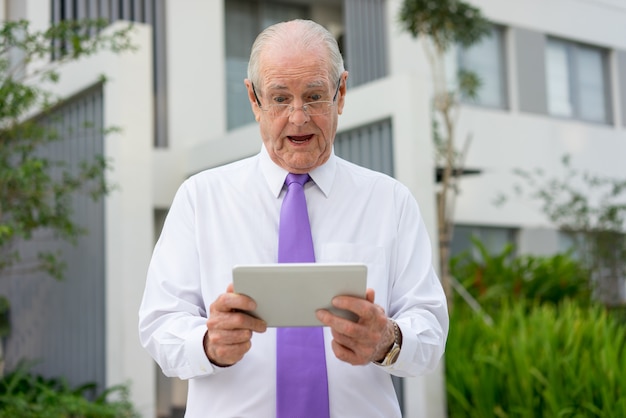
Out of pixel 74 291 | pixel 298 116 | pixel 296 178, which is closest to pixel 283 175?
pixel 296 178

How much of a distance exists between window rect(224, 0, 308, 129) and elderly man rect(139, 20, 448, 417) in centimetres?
782

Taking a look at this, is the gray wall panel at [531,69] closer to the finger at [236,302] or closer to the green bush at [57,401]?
the green bush at [57,401]

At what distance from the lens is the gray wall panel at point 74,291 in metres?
7.04

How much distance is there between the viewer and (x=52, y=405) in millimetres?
6285

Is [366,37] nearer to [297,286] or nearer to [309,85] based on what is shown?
[309,85]

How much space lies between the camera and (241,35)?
35.2 feet

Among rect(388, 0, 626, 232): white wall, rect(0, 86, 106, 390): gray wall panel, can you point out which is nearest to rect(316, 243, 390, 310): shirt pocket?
rect(0, 86, 106, 390): gray wall panel

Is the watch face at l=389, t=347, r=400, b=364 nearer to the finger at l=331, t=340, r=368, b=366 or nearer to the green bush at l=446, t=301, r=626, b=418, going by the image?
the finger at l=331, t=340, r=368, b=366

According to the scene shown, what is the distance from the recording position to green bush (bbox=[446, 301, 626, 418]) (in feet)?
17.2

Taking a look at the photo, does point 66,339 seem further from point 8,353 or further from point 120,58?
point 120,58

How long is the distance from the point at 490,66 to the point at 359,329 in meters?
11.1

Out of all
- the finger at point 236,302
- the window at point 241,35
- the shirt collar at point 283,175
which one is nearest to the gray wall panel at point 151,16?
the window at point 241,35

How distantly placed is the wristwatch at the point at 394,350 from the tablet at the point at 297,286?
153 mm

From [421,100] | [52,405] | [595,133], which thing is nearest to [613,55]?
[595,133]
